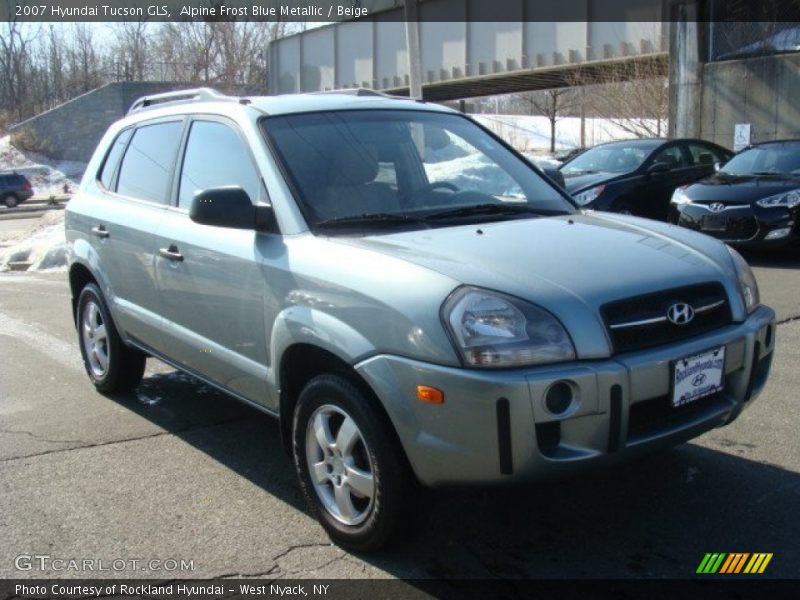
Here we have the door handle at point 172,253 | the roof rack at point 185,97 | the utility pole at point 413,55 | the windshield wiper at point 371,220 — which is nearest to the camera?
the windshield wiper at point 371,220

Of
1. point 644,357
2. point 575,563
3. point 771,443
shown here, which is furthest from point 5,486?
point 771,443

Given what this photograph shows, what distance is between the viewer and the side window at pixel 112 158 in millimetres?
5531

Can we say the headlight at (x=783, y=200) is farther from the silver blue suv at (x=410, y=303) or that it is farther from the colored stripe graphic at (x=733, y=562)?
the colored stripe graphic at (x=733, y=562)

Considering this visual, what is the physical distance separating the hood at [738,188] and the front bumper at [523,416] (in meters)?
7.79

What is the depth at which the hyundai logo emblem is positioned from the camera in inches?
125

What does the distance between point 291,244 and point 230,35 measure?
46318 mm

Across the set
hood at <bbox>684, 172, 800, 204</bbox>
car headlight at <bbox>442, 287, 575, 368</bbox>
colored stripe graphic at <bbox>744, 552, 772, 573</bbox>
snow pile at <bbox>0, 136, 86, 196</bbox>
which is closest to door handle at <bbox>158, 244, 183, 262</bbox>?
car headlight at <bbox>442, 287, 575, 368</bbox>

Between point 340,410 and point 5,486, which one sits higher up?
point 340,410

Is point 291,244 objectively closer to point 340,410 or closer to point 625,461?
point 340,410

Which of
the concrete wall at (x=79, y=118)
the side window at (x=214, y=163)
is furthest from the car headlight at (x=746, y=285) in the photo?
the concrete wall at (x=79, y=118)

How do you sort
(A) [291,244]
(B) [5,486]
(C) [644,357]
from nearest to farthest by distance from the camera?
(C) [644,357], (A) [291,244], (B) [5,486]

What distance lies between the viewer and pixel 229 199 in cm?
368

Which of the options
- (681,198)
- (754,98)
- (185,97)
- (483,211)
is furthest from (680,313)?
(754,98)

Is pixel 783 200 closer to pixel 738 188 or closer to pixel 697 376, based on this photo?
pixel 738 188
